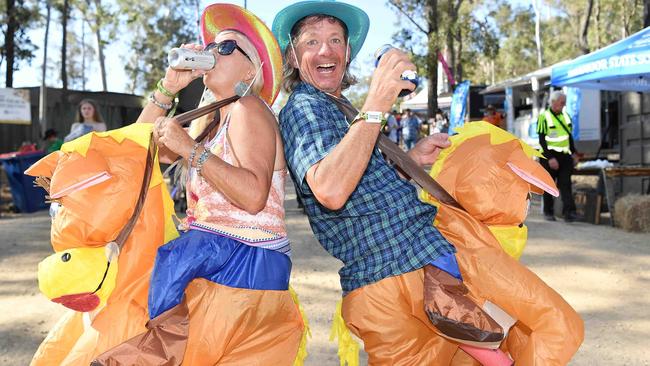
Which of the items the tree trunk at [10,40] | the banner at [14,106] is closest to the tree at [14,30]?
the tree trunk at [10,40]

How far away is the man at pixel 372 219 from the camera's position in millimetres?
1828

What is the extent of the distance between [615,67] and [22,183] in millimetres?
10629

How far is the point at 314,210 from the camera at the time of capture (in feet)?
6.86

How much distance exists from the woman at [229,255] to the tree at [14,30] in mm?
20846

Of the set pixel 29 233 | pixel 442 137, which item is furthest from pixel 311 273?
pixel 29 233

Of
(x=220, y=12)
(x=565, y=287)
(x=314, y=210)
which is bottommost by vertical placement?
(x=565, y=287)

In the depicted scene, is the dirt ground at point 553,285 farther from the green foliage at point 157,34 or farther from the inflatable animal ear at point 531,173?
the green foliage at point 157,34

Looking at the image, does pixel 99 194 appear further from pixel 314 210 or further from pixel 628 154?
pixel 628 154

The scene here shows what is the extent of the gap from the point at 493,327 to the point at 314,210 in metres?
0.68

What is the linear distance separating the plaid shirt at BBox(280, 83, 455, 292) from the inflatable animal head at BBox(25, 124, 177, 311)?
49cm

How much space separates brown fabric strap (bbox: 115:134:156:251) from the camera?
1.89 metres

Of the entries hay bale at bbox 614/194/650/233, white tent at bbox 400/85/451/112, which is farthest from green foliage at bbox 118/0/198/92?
hay bale at bbox 614/194/650/233

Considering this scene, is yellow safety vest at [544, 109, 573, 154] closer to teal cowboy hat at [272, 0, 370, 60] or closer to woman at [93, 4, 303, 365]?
teal cowboy hat at [272, 0, 370, 60]

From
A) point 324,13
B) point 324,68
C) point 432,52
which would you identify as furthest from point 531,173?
point 432,52
